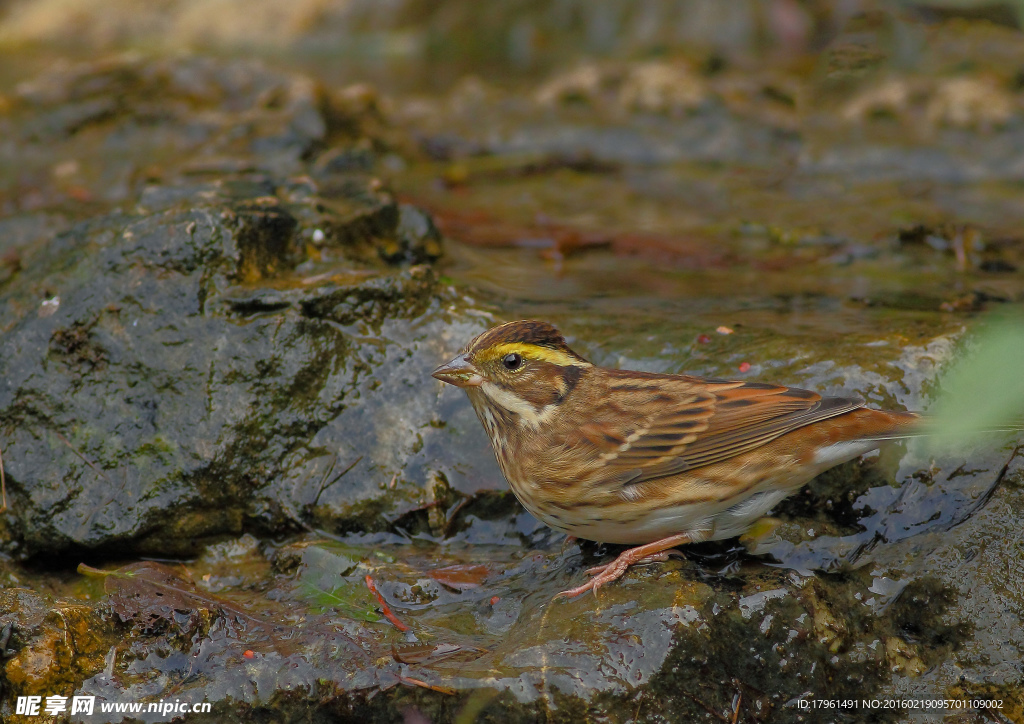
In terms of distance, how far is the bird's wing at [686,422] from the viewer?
4.71m

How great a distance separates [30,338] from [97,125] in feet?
19.5

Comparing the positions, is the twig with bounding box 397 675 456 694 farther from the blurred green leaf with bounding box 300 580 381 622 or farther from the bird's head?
the bird's head

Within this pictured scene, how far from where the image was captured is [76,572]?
17.2ft

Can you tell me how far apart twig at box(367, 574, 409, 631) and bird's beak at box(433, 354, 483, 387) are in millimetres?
1115

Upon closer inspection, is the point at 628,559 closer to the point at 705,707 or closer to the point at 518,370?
the point at 705,707

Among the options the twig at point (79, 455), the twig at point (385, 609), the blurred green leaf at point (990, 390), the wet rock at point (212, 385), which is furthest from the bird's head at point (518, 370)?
the blurred green leaf at point (990, 390)

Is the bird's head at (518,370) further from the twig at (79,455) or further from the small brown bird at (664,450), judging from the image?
the twig at (79,455)

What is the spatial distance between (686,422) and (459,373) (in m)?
1.21

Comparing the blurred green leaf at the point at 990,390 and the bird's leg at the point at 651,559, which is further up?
the blurred green leaf at the point at 990,390

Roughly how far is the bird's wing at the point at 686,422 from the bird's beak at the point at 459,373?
24.1 inches

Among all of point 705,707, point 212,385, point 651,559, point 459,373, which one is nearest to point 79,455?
point 212,385

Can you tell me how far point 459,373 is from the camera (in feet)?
16.5

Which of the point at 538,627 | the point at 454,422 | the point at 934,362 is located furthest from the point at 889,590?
the point at 454,422

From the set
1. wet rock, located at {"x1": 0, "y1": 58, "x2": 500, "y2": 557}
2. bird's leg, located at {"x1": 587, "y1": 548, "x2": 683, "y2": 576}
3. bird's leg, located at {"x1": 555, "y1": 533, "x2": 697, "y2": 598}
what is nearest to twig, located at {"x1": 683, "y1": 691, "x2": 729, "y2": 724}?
bird's leg, located at {"x1": 555, "y1": 533, "x2": 697, "y2": 598}
